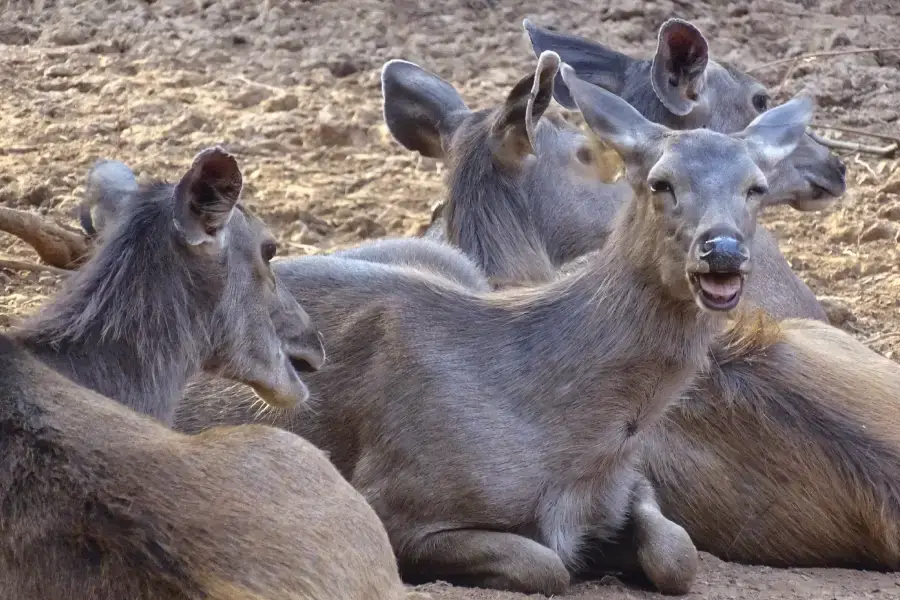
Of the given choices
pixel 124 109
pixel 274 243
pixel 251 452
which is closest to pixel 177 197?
pixel 274 243

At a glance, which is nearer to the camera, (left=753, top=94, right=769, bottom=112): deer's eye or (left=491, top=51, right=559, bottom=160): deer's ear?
(left=491, top=51, right=559, bottom=160): deer's ear

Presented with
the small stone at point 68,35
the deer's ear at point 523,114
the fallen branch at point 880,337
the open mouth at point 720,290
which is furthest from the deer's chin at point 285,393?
the small stone at point 68,35

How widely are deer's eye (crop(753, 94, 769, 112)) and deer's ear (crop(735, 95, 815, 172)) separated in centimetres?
232

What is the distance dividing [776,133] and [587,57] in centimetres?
278

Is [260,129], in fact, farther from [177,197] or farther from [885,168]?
[177,197]

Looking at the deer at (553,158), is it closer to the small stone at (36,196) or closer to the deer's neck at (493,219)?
the deer's neck at (493,219)

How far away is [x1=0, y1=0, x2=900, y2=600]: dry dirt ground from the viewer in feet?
32.7

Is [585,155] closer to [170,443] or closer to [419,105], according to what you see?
[419,105]

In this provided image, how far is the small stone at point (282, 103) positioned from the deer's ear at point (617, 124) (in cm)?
505

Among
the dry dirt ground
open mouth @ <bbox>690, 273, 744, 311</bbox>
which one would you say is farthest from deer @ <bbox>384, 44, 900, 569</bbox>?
the dry dirt ground

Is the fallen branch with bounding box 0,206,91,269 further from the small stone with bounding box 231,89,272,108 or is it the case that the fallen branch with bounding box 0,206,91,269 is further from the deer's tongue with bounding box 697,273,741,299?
the deer's tongue with bounding box 697,273,741,299

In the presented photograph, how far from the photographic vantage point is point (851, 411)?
6.47 m

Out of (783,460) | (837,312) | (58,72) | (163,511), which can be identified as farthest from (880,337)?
(58,72)

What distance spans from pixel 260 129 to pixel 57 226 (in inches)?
94.6
